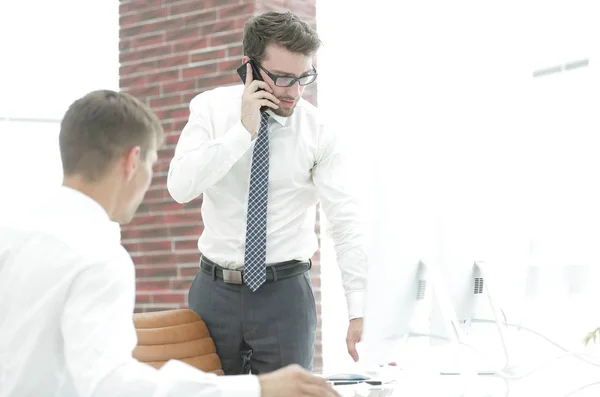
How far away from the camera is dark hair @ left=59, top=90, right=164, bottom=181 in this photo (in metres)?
1.53

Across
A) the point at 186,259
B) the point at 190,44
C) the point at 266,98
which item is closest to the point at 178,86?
the point at 190,44

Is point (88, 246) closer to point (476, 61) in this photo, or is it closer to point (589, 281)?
point (476, 61)

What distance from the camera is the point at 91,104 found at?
5.13 feet

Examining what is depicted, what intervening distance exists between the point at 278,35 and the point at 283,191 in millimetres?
518

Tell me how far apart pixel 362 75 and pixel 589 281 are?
1580mm

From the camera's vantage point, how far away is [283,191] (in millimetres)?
2703

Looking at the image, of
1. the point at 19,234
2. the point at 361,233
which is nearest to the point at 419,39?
the point at 361,233

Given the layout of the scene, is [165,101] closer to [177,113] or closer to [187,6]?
[177,113]

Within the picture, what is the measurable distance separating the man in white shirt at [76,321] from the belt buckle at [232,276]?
1.14 m

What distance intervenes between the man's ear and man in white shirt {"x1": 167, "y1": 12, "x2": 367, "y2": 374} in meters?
0.95

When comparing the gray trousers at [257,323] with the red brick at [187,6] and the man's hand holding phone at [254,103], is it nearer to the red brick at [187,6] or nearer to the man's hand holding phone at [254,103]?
the man's hand holding phone at [254,103]

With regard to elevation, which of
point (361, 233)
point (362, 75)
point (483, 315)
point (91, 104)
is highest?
point (362, 75)

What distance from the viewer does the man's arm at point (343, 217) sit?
8.61ft

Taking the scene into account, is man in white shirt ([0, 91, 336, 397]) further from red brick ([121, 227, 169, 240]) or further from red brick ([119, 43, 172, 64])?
red brick ([119, 43, 172, 64])
